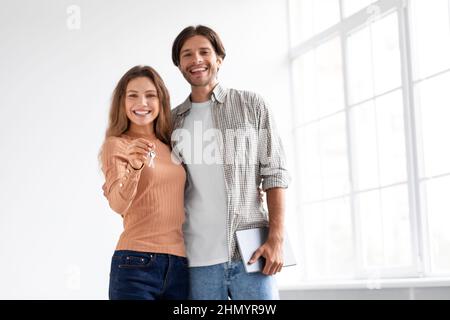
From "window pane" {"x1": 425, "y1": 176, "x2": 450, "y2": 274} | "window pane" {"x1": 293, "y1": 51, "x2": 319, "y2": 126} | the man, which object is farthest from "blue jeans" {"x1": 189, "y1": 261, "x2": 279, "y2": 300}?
"window pane" {"x1": 293, "y1": 51, "x2": 319, "y2": 126}

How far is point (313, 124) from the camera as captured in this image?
13.1 feet

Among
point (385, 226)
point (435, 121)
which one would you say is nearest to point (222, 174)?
point (435, 121)

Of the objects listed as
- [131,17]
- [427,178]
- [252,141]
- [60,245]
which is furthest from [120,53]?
[252,141]

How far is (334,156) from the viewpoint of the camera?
12.5ft

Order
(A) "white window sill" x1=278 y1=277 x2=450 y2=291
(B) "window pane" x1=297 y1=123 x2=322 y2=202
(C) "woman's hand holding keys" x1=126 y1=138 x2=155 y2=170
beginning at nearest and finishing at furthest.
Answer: (C) "woman's hand holding keys" x1=126 y1=138 x2=155 y2=170, (A) "white window sill" x1=278 y1=277 x2=450 y2=291, (B) "window pane" x1=297 y1=123 x2=322 y2=202

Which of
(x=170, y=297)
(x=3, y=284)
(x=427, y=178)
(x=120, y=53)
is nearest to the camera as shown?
(x=170, y=297)

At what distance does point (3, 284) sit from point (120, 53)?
130cm

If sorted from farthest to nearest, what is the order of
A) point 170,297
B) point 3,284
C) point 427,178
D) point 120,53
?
point 120,53, point 3,284, point 427,178, point 170,297

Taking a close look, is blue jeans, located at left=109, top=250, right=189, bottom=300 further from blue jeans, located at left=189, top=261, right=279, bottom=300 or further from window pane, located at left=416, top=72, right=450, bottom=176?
window pane, located at left=416, top=72, right=450, bottom=176

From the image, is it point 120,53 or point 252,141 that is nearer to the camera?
point 252,141

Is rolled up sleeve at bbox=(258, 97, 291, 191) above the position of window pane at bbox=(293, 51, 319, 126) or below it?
below

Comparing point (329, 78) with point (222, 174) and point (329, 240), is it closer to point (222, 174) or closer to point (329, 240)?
point (329, 240)

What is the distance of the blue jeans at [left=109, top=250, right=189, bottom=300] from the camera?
1.77m
